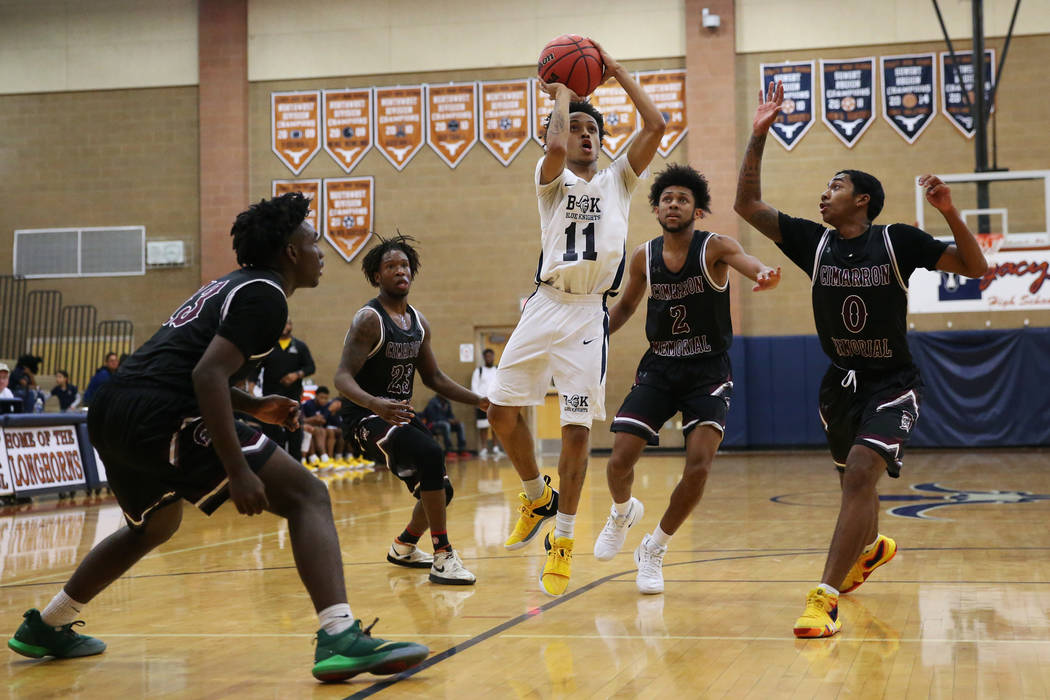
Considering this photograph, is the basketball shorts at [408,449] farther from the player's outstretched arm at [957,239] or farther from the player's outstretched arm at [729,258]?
the player's outstretched arm at [957,239]

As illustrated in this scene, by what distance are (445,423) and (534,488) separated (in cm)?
1206

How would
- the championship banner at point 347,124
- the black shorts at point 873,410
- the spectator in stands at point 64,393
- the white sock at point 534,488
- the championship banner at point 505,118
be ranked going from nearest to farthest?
the black shorts at point 873,410
the white sock at point 534,488
the spectator in stands at point 64,393
the championship banner at point 505,118
the championship banner at point 347,124

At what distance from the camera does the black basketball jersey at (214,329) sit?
3285 millimetres

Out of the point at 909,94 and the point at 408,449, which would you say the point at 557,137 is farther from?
the point at 909,94

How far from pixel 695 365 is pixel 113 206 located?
16.5 m

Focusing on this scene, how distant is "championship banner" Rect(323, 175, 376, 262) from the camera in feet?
62.2

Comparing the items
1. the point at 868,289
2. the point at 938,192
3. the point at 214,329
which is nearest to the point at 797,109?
the point at 868,289

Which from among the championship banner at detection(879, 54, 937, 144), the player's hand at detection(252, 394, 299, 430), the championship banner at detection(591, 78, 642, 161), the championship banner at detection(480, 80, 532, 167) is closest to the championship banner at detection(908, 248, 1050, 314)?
the championship banner at detection(879, 54, 937, 144)

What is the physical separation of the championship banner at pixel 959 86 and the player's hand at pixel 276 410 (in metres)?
16.1

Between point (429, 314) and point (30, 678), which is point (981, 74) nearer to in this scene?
point (429, 314)

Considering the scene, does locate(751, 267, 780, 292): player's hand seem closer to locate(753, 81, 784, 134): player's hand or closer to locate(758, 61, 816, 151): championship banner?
locate(753, 81, 784, 134): player's hand

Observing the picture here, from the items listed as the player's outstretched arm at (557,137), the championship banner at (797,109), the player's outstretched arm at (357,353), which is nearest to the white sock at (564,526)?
the player's outstretched arm at (357,353)

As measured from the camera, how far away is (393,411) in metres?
5.09

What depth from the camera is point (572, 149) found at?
5250 millimetres
